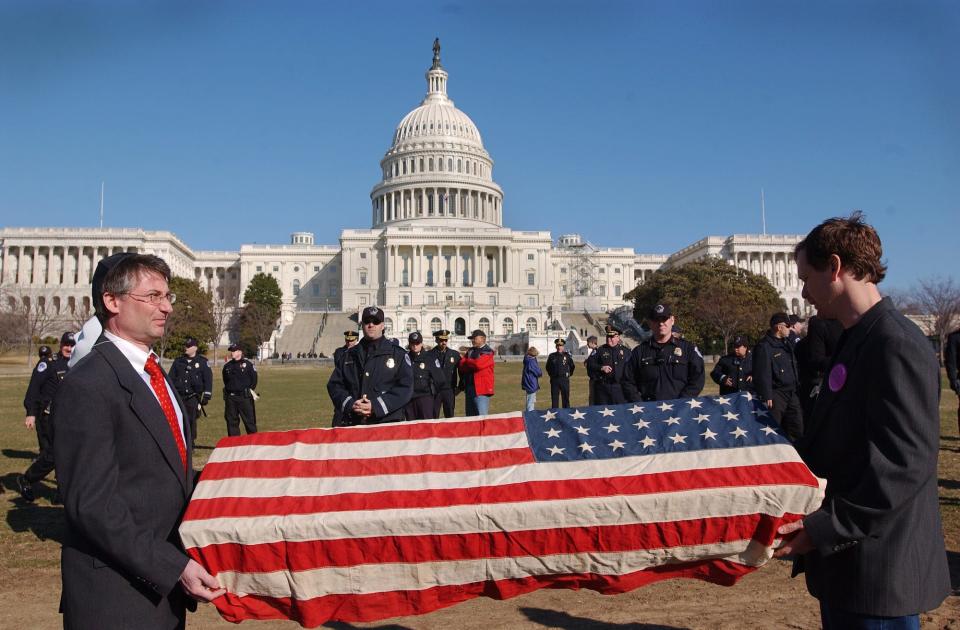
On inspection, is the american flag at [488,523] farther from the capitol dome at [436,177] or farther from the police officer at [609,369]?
the capitol dome at [436,177]

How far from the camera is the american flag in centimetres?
326

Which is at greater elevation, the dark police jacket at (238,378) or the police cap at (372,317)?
the police cap at (372,317)

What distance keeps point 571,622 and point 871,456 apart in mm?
3397

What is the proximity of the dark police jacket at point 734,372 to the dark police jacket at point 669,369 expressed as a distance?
2.13m

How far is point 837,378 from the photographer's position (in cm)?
298

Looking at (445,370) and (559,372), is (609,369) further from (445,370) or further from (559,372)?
(559,372)

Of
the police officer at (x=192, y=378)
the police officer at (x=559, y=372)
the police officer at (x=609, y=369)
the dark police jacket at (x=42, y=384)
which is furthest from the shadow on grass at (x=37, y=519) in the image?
the police officer at (x=559, y=372)

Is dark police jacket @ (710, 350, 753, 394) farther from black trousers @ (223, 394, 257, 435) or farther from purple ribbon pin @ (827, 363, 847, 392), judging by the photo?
black trousers @ (223, 394, 257, 435)

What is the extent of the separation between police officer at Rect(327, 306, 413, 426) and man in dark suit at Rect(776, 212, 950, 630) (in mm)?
4779

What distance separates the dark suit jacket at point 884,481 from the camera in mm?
2656

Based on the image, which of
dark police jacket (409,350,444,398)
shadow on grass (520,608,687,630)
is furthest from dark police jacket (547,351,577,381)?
shadow on grass (520,608,687,630)

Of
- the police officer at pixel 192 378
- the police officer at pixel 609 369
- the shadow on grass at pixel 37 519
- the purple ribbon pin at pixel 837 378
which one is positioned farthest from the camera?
the police officer at pixel 609 369

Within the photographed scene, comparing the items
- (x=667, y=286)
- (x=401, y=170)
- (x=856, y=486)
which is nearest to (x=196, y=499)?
(x=856, y=486)

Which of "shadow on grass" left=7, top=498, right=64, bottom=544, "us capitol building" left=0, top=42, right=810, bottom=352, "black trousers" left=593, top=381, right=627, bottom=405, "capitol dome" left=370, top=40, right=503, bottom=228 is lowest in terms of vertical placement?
"shadow on grass" left=7, top=498, right=64, bottom=544
